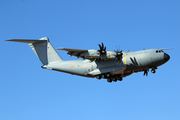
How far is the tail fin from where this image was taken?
25.2 m

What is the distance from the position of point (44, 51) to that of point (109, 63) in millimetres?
6168

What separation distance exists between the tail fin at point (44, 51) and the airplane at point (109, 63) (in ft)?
1.00

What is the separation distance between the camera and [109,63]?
22609mm

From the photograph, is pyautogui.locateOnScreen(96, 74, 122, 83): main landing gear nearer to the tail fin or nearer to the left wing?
the left wing

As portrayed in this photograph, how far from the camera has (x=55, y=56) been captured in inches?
997

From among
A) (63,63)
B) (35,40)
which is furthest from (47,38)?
(63,63)

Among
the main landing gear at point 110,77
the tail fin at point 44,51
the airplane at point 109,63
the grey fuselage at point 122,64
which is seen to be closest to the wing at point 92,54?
the airplane at point 109,63

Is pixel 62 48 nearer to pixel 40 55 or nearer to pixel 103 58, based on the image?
pixel 103 58

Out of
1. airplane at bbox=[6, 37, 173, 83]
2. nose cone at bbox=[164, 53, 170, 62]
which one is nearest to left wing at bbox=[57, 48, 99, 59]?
airplane at bbox=[6, 37, 173, 83]

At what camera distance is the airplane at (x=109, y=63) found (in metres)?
21.7

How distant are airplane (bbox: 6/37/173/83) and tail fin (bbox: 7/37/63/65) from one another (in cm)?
31

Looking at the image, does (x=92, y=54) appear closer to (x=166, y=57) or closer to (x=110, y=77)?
(x=110, y=77)

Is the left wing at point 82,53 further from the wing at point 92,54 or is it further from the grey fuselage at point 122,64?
the grey fuselage at point 122,64

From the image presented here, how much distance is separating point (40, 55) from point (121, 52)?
741 cm
